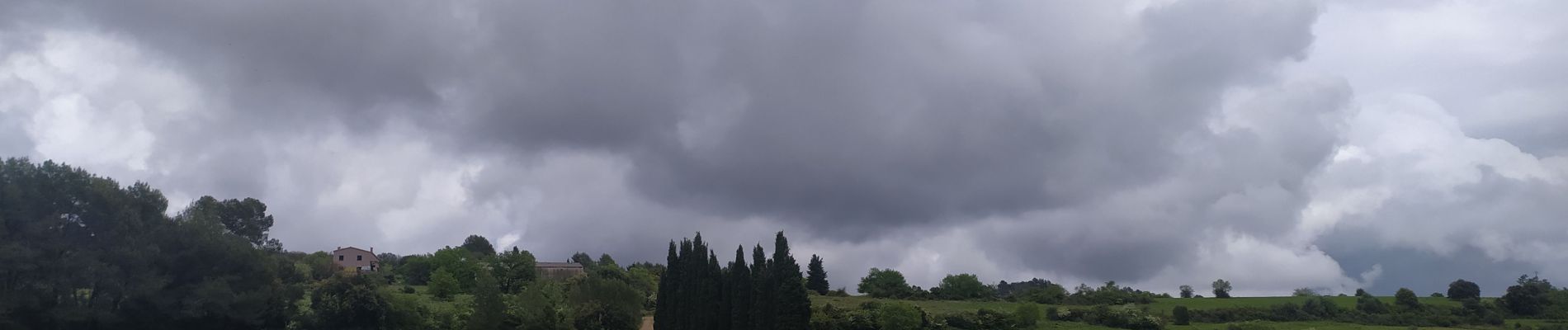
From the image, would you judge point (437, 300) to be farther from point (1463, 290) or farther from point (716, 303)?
point (1463, 290)

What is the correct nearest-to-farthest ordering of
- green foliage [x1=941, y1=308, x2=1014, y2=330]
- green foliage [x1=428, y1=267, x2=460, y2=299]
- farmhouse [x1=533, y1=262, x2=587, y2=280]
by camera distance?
green foliage [x1=941, y1=308, x2=1014, y2=330] < green foliage [x1=428, y1=267, x2=460, y2=299] < farmhouse [x1=533, y1=262, x2=587, y2=280]

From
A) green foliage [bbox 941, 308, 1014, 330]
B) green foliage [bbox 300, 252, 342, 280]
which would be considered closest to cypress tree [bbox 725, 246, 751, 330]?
green foliage [bbox 941, 308, 1014, 330]

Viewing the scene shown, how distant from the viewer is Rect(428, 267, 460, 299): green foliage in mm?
84312

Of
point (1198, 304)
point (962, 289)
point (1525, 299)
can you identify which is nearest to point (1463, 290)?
point (1525, 299)

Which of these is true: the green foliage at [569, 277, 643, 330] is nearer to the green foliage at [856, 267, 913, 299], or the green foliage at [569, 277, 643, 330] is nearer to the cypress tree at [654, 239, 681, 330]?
the cypress tree at [654, 239, 681, 330]

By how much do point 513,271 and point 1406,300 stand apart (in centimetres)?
7694

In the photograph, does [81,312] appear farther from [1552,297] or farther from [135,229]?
[1552,297]

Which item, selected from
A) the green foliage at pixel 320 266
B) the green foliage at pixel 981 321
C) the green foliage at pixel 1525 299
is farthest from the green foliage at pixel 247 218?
the green foliage at pixel 1525 299

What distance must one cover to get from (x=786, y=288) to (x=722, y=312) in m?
7.05

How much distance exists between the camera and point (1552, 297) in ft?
270

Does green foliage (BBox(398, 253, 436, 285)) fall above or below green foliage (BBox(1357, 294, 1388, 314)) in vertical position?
above

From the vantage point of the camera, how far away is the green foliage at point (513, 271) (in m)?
91.5

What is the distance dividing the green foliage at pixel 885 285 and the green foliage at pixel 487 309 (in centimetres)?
4607

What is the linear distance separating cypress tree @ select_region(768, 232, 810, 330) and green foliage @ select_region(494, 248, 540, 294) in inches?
1727
